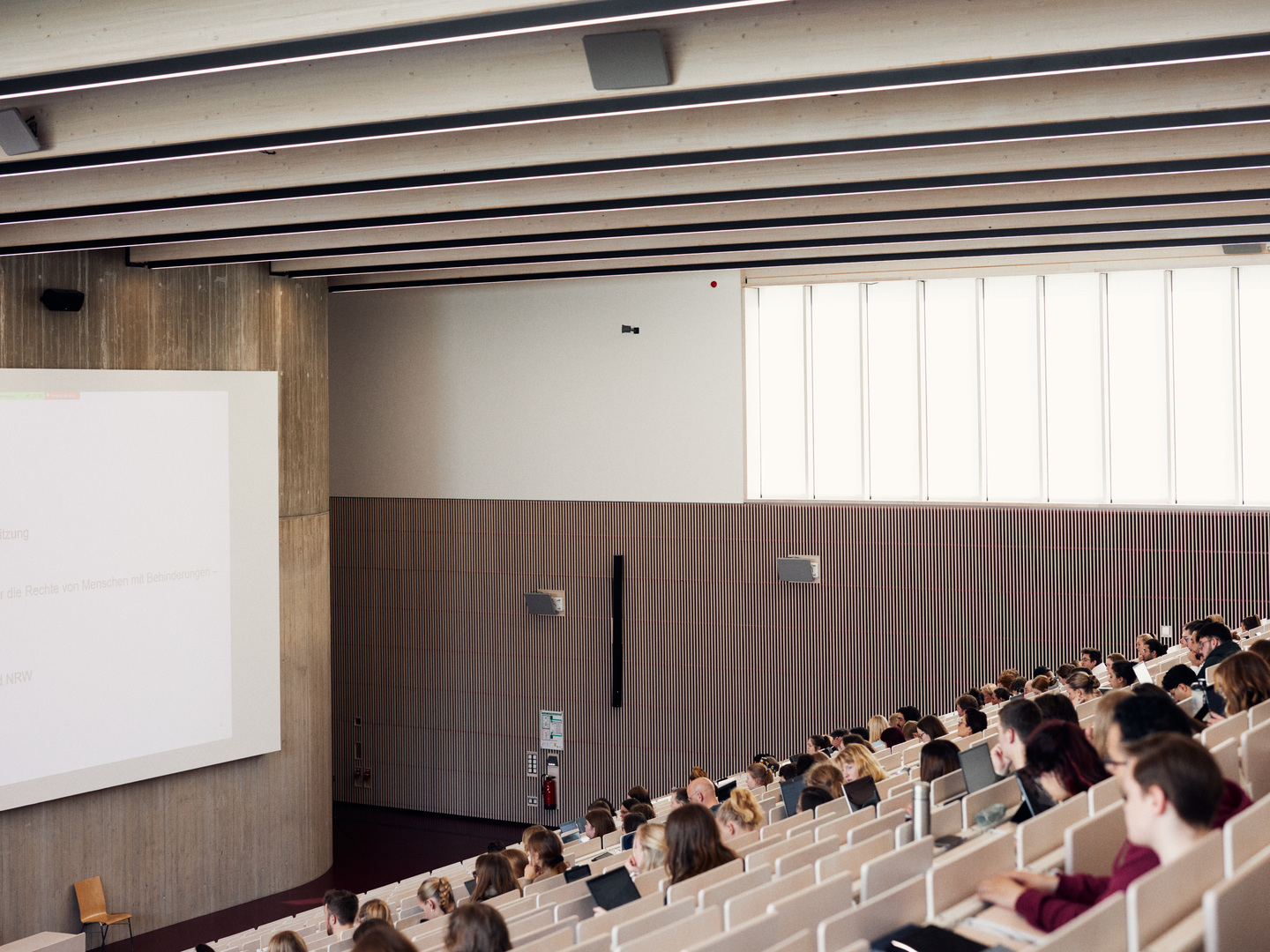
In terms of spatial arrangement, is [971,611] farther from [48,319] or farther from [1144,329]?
[48,319]

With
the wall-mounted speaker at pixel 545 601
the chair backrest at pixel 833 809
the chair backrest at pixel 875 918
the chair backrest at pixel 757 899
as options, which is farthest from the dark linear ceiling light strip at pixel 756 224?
the chair backrest at pixel 875 918

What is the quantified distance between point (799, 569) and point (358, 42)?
30.8ft

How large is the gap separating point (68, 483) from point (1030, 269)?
407 inches

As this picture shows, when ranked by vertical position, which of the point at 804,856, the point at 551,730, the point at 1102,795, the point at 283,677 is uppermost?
the point at 1102,795

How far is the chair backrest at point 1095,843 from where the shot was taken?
10.3 ft

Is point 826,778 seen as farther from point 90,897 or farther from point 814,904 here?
point 90,897

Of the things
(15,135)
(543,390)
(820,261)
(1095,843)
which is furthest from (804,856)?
(543,390)

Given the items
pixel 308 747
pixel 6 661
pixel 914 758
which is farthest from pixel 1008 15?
pixel 308 747

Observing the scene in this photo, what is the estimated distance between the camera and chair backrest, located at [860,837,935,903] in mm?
3506

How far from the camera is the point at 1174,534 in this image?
11820mm

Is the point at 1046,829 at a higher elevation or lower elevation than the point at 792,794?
higher

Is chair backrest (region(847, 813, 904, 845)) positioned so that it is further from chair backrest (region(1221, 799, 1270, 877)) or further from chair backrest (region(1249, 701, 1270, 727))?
chair backrest (region(1221, 799, 1270, 877))

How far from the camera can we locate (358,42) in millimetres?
5012

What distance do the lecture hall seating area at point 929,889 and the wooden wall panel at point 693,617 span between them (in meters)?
6.79
